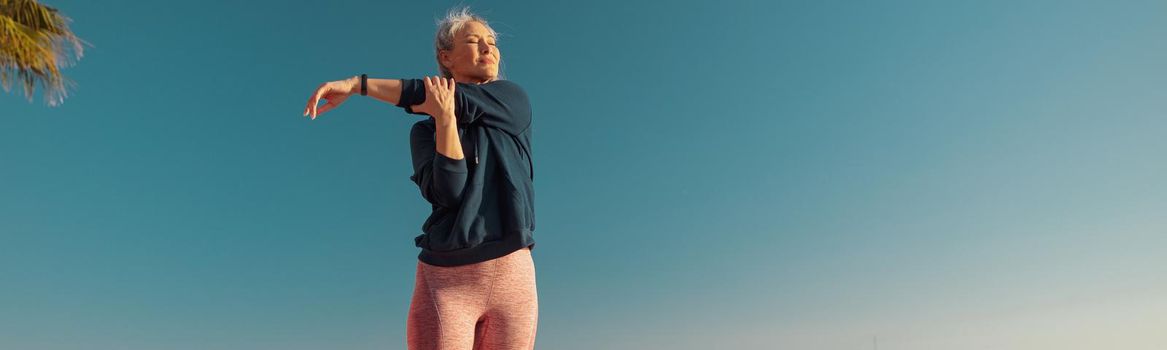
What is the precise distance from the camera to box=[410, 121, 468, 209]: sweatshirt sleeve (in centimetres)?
278

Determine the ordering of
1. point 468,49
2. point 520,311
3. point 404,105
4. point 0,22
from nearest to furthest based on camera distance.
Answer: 1. point 404,105
2. point 520,311
3. point 468,49
4. point 0,22

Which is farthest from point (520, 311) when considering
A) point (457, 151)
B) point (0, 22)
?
point (0, 22)

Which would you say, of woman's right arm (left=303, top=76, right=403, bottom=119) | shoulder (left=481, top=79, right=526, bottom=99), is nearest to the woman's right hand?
woman's right arm (left=303, top=76, right=403, bottom=119)

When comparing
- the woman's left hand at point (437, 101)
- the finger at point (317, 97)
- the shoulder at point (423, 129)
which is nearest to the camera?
the finger at point (317, 97)

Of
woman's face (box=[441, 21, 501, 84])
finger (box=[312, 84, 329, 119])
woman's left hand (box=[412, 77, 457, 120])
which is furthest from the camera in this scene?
woman's face (box=[441, 21, 501, 84])

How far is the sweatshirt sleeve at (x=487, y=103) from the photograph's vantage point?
2.76m

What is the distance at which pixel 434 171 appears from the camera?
2.80 metres

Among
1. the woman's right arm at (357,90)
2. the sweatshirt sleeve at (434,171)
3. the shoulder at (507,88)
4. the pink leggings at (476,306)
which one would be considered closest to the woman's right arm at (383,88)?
the woman's right arm at (357,90)

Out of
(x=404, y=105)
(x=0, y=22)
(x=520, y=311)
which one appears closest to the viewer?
(x=404, y=105)

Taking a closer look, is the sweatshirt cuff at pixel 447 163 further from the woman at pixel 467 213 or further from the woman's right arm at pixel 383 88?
the woman's right arm at pixel 383 88

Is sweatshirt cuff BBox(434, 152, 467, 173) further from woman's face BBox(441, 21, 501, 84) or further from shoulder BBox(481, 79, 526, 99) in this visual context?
woman's face BBox(441, 21, 501, 84)

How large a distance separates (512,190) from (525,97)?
1.69 ft

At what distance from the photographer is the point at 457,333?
2.79 m

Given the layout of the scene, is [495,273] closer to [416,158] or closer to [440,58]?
[416,158]
